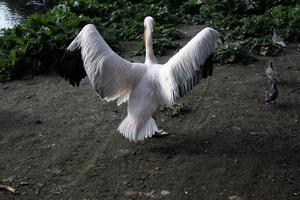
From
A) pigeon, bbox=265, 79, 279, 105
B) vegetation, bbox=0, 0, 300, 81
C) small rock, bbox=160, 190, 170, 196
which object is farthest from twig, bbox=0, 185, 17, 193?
pigeon, bbox=265, 79, 279, 105

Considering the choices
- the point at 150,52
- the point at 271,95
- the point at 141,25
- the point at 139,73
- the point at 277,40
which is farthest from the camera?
the point at 141,25

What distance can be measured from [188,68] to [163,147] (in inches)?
36.9

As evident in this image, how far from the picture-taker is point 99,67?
16.6 ft

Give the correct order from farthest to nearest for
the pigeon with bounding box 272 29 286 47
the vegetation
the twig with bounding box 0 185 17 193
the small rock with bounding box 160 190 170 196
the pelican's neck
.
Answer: the pigeon with bounding box 272 29 286 47
the vegetation
the pelican's neck
the twig with bounding box 0 185 17 193
the small rock with bounding box 160 190 170 196

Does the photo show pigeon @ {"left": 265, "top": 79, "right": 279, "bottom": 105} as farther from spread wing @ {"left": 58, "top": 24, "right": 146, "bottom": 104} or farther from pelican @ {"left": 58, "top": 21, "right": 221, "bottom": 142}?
spread wing @ {"left": 58, "top": 24, "right": 146, "bottom": 104}

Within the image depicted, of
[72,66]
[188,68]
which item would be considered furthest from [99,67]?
[188,68]

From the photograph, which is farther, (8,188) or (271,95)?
(271,95)

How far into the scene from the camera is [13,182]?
459 centimetres

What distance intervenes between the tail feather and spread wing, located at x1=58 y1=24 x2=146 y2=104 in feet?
1.50

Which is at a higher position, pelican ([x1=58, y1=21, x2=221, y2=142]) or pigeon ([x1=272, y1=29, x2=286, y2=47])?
pelican ([x1=58, y1=21, x2=221, y2=142])

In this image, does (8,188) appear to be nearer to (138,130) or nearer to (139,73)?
(138,130)

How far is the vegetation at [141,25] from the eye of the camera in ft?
25.3

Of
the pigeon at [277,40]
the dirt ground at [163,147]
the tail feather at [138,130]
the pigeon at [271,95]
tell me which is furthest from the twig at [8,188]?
the pigeon at [277,40]

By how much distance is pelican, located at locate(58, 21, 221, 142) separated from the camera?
488cm
